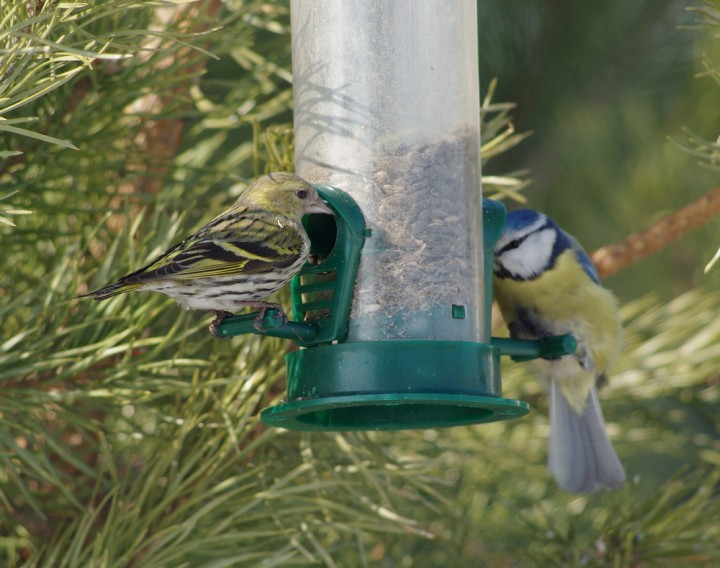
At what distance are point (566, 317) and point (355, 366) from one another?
1.29 metres

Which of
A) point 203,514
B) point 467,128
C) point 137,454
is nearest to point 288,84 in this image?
point 467,128

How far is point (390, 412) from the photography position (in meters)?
3.06

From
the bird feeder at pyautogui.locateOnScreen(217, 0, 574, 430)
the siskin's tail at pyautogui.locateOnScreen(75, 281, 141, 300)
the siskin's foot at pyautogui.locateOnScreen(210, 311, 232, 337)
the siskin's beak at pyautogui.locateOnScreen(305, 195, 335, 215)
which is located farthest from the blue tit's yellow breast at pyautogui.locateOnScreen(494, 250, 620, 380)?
the siskin's tail at pyautogui.locateOnScreen(75, 281, 141, 300)

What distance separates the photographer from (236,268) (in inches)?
119

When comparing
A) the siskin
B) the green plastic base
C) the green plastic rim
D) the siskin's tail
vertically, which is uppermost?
the siskin

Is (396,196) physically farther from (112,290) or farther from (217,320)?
(112,290)

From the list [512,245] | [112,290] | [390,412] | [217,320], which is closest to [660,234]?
[512,245]

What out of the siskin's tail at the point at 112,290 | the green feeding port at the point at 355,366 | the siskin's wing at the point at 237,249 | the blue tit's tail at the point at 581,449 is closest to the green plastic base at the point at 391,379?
the green feeding port at the point at 355,366

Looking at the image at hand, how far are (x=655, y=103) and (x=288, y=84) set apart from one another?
4.45ft

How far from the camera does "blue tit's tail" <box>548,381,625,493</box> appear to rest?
11.8 ft

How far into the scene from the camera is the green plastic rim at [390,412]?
2.64 metres

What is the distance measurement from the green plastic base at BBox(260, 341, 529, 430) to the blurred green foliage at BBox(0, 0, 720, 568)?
0.38 ft

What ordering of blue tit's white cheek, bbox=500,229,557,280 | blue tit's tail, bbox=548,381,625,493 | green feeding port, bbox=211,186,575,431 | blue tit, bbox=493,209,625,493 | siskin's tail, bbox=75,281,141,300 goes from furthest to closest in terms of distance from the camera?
blue tit's white cheek, bbox=500,229,557,280, blue tit, bbox=493,209,625,493, blue tit's tail, bbox=548,381,625,493, green feeding port, bbox=211,186,575,431, siskin's tail, bbox=75,281,141,300

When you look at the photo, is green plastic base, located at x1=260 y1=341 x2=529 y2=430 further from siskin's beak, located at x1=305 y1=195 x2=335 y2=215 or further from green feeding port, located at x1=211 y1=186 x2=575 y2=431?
siskin's beak, located at x1=305 y1=195 x2=335 y2=215
